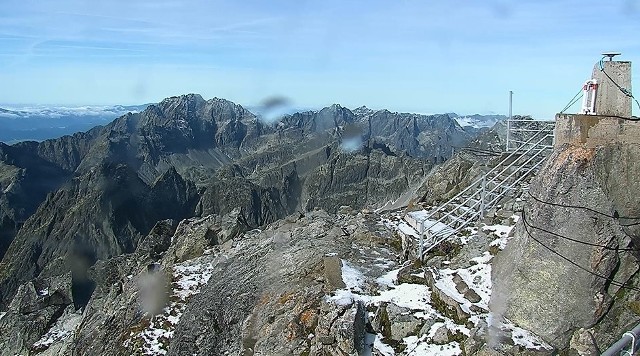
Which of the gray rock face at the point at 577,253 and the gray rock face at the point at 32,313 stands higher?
the gray rock face at the point at 577,253

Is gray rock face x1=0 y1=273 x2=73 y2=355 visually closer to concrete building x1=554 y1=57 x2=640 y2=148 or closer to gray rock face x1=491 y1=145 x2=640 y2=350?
gray rock face x1=491 y1=145 x2=640 y2=350

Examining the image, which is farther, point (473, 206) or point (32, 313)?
point (32, 313)

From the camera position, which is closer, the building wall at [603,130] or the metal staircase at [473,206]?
the building wall at [603,130]

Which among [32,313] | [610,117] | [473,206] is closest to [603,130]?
[610,117]

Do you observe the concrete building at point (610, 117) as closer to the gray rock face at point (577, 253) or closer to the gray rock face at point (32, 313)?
the gray rock face at point (577, 253)

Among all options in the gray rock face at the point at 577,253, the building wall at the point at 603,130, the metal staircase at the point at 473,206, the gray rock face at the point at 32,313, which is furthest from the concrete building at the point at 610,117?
the gray rock face at the point at 32,313

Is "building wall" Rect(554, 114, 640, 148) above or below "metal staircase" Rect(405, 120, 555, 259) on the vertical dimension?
above

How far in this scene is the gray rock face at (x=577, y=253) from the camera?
15500 mm

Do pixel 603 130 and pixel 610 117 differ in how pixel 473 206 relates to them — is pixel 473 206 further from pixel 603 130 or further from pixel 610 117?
pixel 610 117

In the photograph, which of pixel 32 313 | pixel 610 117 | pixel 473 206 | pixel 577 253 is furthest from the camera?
pixel 32 313

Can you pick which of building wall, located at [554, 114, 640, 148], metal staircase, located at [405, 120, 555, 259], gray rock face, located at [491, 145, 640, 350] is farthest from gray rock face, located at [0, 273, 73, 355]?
building wall, located at [554, 114, 640, 148]

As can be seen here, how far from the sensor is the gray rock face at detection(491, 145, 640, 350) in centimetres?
1550

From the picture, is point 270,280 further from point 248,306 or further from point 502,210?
point 502,210

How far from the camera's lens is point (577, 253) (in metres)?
15.6
